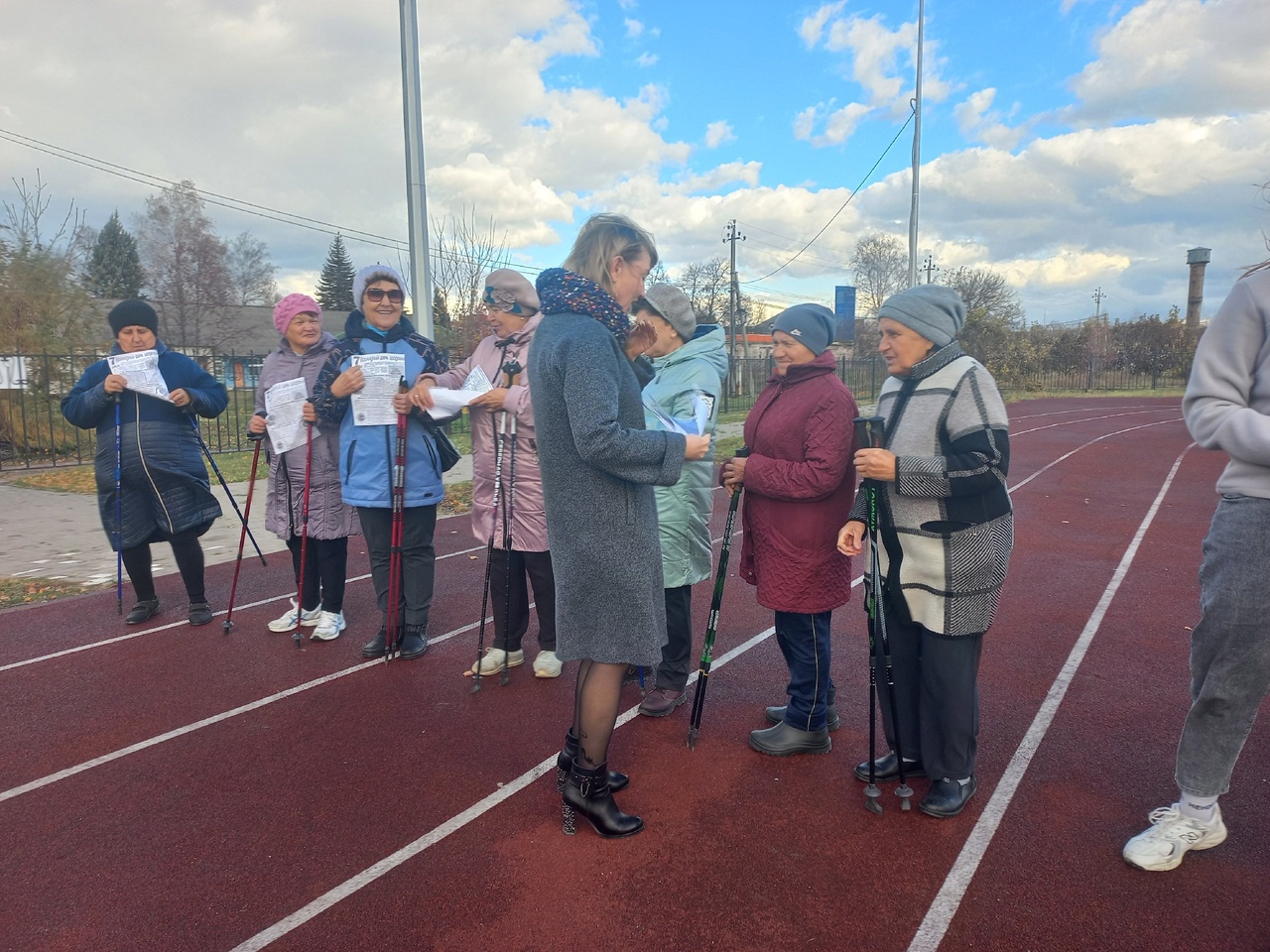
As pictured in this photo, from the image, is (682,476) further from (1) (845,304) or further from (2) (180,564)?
(1) (845,304)

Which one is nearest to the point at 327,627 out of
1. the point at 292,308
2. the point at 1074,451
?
the point at 292,308

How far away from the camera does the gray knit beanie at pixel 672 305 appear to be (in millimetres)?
3695

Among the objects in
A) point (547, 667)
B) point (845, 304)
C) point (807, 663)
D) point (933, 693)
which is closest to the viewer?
point (933, 693)

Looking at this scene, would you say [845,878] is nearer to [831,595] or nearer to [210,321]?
[831,595]

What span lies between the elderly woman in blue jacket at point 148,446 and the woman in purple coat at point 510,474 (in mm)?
2068

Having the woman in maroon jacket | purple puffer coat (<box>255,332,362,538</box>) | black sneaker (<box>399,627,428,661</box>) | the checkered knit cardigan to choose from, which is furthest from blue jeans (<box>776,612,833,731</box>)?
purple puffer coat (<box>255,332,362,538</box>)

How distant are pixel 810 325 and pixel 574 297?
3.68 feet

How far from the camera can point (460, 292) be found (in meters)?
21.9

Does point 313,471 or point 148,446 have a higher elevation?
point 148,446

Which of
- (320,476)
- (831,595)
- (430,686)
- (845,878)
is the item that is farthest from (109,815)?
(831,595)

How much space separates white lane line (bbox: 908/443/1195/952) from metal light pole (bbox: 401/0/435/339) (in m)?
6.70

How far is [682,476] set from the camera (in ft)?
12.1

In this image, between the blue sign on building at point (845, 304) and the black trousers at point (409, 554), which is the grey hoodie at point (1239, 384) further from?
the blue sign on building at point (845, 304)

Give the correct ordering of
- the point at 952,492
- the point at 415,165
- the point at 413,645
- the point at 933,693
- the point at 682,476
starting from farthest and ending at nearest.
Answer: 1. the point at 415,165
2. the point at 413,645
3. the point at 682,476
4. the point at 933,693
5. the point at 952,492
